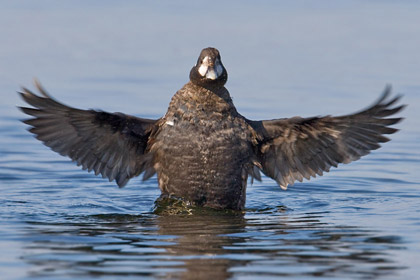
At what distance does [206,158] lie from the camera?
31.2ft

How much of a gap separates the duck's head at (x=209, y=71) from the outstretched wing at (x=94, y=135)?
2.12ft

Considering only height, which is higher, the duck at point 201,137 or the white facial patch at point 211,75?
the white facial patch at point 211,75

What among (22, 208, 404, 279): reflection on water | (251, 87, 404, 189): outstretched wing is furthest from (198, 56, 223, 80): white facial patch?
(22, 208, 404, 279): reflection on water

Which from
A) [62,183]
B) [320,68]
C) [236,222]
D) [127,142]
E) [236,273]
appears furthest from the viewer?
[320,68]

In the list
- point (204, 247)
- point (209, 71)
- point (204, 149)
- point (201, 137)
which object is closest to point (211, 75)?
point (209, 71)

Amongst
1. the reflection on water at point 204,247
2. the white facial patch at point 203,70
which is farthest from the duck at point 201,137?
the reflection on water at point 204,247

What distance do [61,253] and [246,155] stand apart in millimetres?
2657

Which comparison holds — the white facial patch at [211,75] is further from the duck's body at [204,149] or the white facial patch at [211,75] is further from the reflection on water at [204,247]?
the reflection on water at [204,247]

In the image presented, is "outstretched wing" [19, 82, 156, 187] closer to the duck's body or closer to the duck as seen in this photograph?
the duck

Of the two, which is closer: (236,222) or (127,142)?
(236,222)

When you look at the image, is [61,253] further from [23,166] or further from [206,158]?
[23,166]

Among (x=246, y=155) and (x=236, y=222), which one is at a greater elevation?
(x=246, y=155)

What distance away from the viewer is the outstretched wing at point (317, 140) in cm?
963

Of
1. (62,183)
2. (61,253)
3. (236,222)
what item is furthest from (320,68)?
(61,253)
